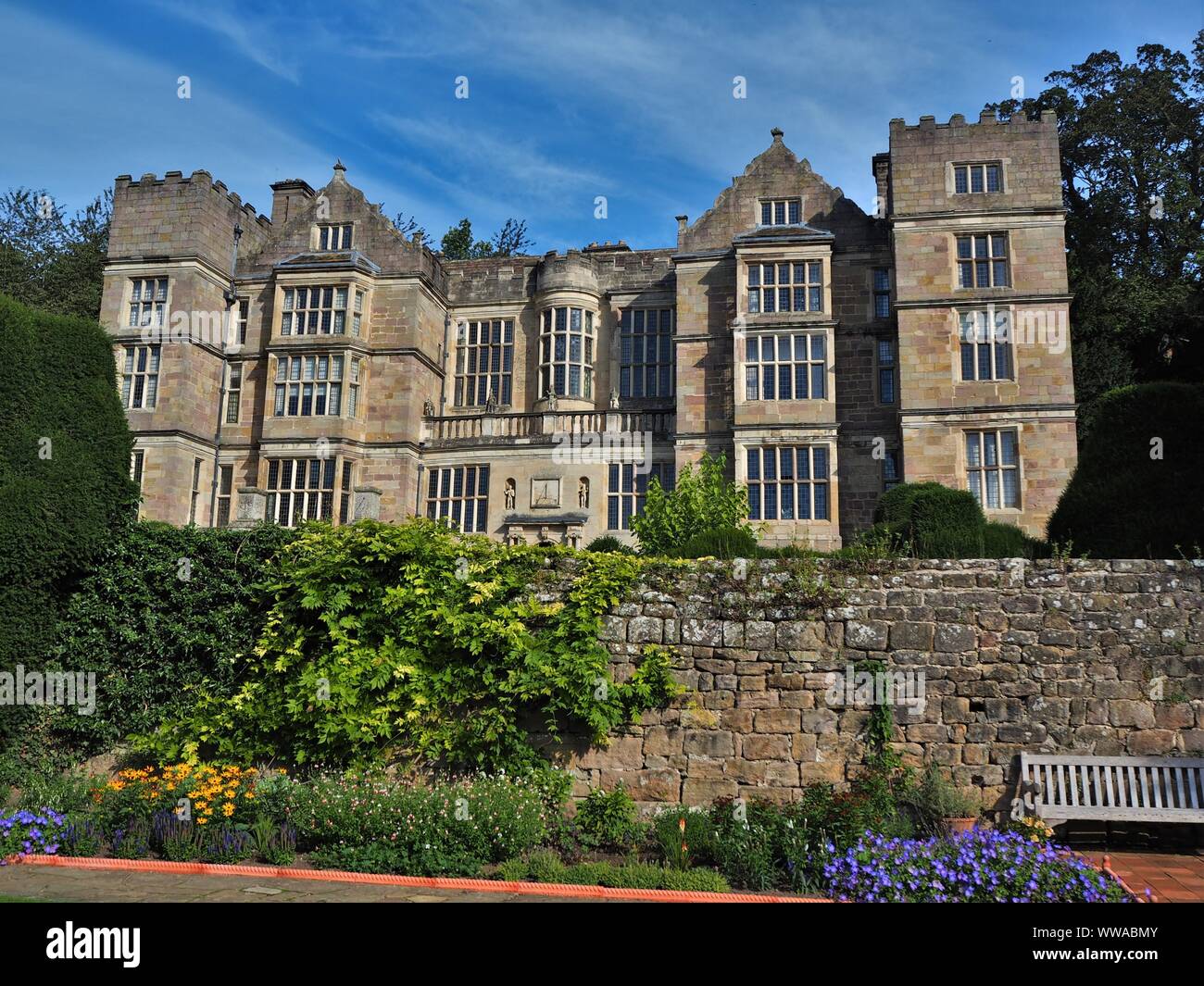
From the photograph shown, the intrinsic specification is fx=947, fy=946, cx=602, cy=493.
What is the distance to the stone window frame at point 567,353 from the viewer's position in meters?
27.0

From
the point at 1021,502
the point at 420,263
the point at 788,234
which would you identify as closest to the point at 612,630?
the point at 1021,502

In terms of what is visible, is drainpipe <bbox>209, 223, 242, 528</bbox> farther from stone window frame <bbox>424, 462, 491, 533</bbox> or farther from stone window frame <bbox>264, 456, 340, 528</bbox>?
stone window frame <bbox>424, 462, 491, 533</bbox>

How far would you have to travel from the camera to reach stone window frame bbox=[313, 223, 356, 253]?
27.3 metres

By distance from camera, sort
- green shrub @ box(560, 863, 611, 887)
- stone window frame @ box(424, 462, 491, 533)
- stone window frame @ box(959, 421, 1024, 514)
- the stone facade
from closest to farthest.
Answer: green shrub @ box(560, 863, 611, 887) → the stone facade → stone window frame @ box(959, 421, 1024, 514) → stone window frame @ box(424, 462, 491, 533)

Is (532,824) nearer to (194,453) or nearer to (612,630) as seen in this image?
(612,630)

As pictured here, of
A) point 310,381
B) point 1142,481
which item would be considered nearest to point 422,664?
point 1142,481

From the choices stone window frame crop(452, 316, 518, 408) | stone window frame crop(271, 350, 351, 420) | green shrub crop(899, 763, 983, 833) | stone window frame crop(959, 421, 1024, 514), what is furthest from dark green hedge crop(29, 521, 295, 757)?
stone window frame crop(452, 316, 518, 408)

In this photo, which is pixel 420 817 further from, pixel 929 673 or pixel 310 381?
pixel 310 381

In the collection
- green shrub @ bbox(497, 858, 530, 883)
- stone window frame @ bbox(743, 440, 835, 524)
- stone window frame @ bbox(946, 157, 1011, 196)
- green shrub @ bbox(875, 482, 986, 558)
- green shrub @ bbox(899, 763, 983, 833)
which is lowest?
green shrub @ bbox(497, 858, 530, 883)

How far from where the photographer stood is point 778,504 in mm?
23031

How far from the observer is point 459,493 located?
25.5 m

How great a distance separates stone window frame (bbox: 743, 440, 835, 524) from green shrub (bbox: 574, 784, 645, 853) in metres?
13.3

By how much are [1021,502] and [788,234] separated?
8951 mm

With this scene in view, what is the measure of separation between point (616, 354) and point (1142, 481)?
56.7 ft
